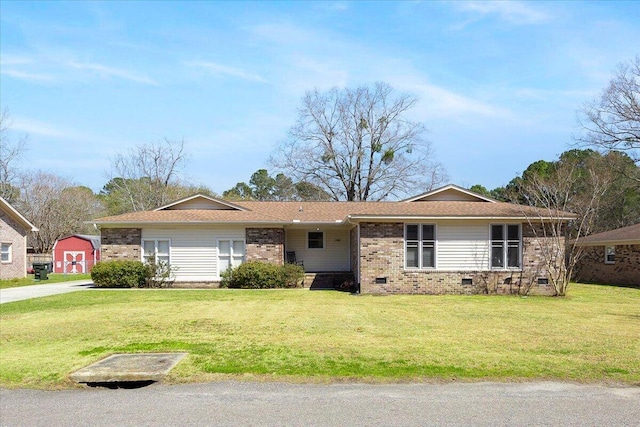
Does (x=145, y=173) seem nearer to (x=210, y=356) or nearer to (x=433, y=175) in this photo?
(x=433, y=175)

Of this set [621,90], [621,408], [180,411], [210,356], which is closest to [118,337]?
[210,356]

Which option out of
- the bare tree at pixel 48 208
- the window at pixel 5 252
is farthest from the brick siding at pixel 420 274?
the bare tree at pixel 48 208

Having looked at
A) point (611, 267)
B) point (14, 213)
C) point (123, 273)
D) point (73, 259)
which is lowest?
point (73, 259)

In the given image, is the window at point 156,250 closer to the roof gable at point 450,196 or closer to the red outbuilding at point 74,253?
the roof gable at point 450,196

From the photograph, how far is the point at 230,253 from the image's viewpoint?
22.0m

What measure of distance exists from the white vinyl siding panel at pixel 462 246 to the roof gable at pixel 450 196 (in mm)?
3337

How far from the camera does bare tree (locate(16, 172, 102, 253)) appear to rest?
158 feet

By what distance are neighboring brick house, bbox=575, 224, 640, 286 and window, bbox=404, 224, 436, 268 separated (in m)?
9.69

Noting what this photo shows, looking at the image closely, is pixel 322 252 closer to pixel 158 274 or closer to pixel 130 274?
pixel 158 274

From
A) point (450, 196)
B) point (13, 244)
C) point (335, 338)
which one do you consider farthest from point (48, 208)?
point (335, 338)

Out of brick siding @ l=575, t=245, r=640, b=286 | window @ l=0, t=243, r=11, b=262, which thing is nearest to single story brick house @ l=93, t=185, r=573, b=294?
brick siding @ l=575, t=245, r=640, b=286

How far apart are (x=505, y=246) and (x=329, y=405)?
14635 mm

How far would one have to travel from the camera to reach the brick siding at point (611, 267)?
2361cm

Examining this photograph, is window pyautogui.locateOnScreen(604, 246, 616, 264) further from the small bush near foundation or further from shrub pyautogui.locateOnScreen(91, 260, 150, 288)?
shrub pyautogui.locateOnScreen(91, 260, 150, 288)
